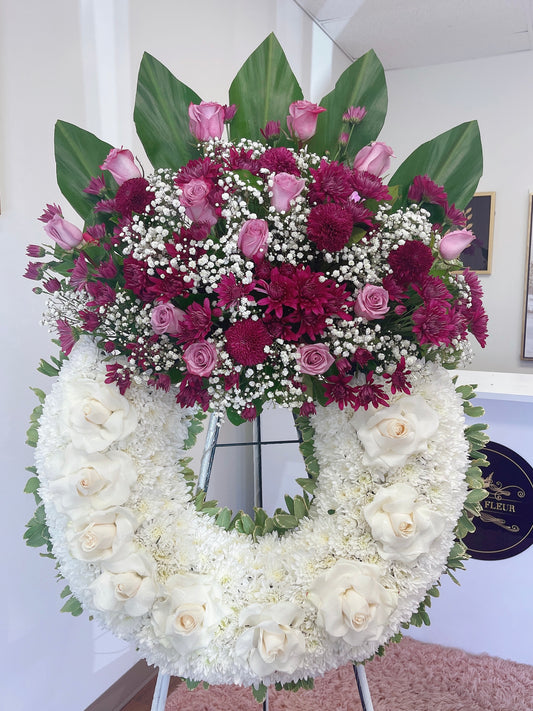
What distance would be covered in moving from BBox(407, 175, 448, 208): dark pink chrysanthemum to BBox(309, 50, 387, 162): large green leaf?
0.37ft

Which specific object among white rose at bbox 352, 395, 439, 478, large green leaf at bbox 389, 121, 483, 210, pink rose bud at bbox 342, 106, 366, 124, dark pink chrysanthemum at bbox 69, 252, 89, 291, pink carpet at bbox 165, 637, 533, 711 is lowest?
pink carpet at bbox 165, 637, 533, 711

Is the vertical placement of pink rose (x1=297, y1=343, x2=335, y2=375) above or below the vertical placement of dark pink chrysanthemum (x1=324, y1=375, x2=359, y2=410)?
above

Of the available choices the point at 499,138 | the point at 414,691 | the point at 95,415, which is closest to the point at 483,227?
the point at 499,138

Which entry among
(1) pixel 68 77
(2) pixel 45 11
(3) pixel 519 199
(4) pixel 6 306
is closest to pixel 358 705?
(4) pixel 6 306

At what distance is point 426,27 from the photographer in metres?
2.81

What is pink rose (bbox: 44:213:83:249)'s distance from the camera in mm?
745

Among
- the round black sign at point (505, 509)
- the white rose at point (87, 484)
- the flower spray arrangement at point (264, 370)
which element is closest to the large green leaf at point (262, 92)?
the flower spray arrangement at point (264, 370)

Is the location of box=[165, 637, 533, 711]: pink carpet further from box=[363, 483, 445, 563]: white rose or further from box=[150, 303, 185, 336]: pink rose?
box=[150, 303, 185, 336]: pink rose

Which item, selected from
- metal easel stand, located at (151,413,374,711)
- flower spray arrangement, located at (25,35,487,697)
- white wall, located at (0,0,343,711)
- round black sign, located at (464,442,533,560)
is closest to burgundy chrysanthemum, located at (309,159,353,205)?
flower spray arrangement, located at (25,35,487,697)

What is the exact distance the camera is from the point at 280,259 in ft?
2.29

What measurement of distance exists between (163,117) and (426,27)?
8.49 feet

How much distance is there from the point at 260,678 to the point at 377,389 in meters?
0.42

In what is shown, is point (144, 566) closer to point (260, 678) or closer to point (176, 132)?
point (260, 678)

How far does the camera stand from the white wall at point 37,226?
3.90 feet
